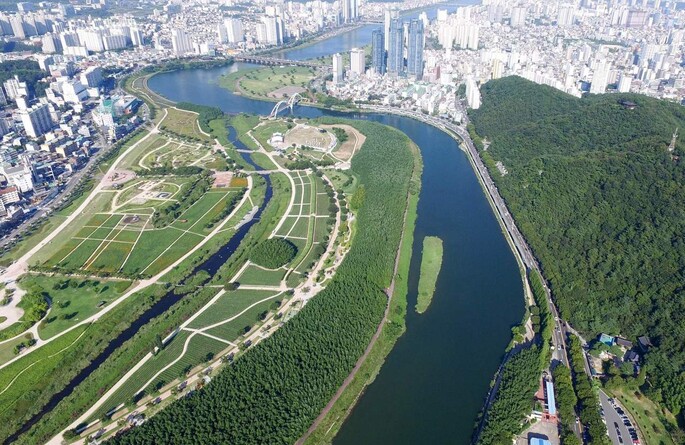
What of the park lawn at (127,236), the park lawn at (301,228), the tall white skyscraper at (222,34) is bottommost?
the park lawn at (301,228)

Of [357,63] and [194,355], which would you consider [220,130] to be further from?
[194,355]

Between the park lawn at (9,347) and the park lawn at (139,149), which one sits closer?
the park lawn at (9,347)

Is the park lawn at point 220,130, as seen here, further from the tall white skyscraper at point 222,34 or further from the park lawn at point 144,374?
the tall white skyscraper at point 222,34

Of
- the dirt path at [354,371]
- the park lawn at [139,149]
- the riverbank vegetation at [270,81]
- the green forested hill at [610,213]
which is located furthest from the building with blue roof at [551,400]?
the riverbank vegetation at [270,81]

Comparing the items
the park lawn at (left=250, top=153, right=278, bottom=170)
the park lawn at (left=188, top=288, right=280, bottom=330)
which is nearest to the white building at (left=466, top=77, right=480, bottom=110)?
the park lawn at (left=250, top=153, right=278, bottom=170)

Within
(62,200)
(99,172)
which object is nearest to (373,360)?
(62,200)

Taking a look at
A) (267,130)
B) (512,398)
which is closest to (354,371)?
(512,398)

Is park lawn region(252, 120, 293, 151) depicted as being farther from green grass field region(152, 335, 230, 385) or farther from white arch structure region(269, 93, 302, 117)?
green grass field region(152, 335, 230, 385)
